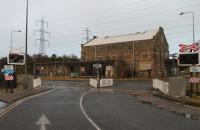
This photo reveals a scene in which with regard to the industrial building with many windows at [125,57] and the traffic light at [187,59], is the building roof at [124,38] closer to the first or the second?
the industrial building with many windows at [125,57]

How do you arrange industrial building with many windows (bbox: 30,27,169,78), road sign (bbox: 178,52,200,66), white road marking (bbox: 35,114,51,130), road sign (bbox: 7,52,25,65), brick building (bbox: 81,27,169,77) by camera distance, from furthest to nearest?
industrial building with many windows (bbox: 30,27,169,78) < brick building (bbox: 81,27,169,77) < road sign (bbox: 7,52,25,65) < road sign (bbox: 178,52,200,66) < white road marking (bbox: 35,114,51,130)

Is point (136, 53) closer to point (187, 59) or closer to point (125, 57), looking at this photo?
point (125, 57)

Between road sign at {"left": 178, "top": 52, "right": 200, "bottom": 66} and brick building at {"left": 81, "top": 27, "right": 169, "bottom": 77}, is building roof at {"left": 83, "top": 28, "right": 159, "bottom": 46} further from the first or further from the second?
road sign at {"left": 178, "top": 52, "right": 200, "bottom": 66}

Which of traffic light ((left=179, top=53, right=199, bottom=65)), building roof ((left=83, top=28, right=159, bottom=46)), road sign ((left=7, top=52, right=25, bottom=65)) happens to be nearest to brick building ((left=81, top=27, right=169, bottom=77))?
building roof ((left=83, top=28, right=159, bottom=46))

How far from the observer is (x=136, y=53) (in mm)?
93812

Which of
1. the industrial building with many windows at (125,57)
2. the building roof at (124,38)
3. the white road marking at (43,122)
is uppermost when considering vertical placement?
the building roof at (124,38)

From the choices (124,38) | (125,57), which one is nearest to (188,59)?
(125,57)

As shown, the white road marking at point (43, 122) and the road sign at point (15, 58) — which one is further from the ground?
the road sign at point (15, 58)

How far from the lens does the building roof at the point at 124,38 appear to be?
96113 mm

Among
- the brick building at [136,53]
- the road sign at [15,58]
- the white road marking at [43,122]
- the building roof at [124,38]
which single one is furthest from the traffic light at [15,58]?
the building roof at [124,38]

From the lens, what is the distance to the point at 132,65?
9356cm

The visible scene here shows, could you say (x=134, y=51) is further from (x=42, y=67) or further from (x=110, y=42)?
(x=42, y=67)

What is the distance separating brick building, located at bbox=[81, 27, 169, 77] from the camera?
91.1 m

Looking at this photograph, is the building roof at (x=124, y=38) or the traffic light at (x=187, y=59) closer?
the traffic light at (x=187, y=59)
